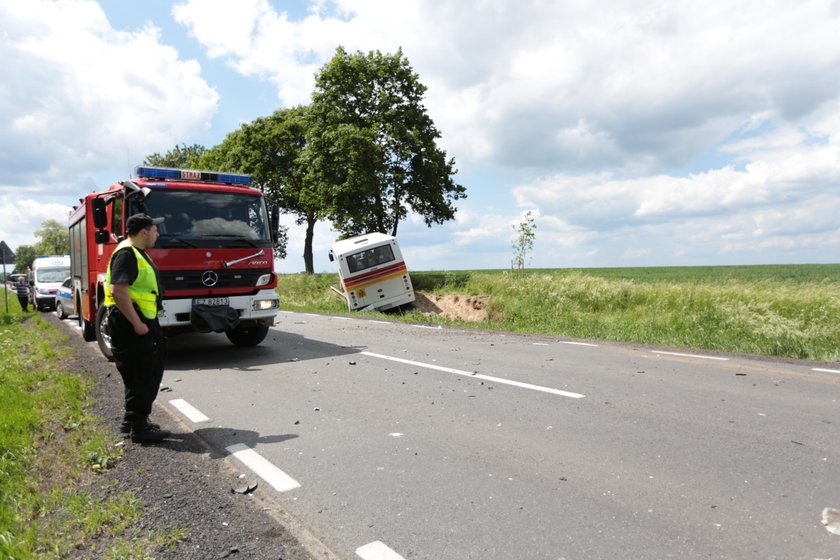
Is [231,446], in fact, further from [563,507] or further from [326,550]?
[563,507]

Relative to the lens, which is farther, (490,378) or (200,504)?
(490,378)

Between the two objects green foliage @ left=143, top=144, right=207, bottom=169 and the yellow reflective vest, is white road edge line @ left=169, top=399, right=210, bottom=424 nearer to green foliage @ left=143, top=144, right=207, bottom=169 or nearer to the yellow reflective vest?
the yellow reflective vest

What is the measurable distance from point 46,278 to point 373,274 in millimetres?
13647

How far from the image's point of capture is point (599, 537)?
304 centimetres

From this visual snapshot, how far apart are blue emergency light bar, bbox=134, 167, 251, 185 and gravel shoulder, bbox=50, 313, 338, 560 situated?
4755 millimetres

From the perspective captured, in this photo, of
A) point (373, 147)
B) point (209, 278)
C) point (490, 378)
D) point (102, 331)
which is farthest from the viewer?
point (373, 147)

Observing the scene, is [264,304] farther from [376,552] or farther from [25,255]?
[25,255]

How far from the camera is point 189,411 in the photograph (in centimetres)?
596

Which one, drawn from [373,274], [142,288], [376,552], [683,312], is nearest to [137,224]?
[142,288]

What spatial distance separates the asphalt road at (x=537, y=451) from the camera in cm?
308

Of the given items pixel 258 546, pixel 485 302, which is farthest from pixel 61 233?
pixel 258 546

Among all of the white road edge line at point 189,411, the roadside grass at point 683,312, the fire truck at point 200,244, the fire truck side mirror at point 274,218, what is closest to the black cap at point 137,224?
the white road edge line at point 189,411

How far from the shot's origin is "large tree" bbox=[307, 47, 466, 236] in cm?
2736

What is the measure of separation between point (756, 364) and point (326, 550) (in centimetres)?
733
